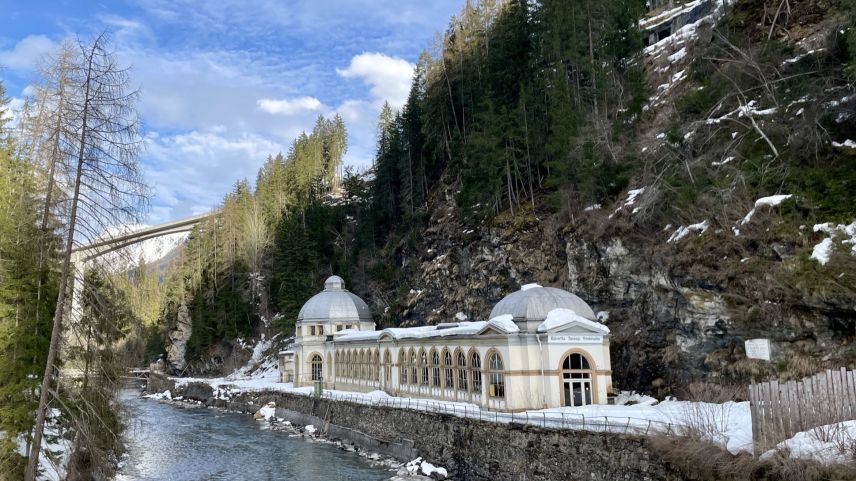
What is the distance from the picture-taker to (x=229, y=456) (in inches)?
1248

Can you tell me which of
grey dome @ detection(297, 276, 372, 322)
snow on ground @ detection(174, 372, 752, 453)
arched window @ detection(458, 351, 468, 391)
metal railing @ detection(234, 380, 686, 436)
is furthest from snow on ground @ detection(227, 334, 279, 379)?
arched window @ detection(458, 351, 468, 391)

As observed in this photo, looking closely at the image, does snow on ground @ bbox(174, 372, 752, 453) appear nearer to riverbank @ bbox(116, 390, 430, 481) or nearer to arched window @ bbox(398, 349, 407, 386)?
riverbank @ bbox(116, 390, 430, 481)

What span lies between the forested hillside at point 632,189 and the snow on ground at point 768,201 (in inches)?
3.1

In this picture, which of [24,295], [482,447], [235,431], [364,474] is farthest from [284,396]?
[24,295]

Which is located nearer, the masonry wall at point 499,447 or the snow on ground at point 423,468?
the masonry wall at point 499,447

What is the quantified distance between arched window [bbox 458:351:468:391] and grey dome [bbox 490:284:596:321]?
3.60 m

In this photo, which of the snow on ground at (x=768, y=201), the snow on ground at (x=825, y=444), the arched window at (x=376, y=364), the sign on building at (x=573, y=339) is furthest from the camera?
the arched window at (x=376, y=364)

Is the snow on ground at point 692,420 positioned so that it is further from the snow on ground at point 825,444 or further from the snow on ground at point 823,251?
the snow on ground at point 823,251

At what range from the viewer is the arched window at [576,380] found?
1099 inches

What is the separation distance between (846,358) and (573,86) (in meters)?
28.6

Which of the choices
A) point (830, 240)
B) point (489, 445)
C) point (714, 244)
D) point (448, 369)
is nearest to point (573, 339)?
point (489, 445)

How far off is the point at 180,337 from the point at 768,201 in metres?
80.0

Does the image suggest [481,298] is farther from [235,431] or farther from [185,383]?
[185,383]

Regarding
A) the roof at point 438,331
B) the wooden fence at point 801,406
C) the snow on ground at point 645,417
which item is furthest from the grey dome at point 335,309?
the wooden fence at point 801,406
